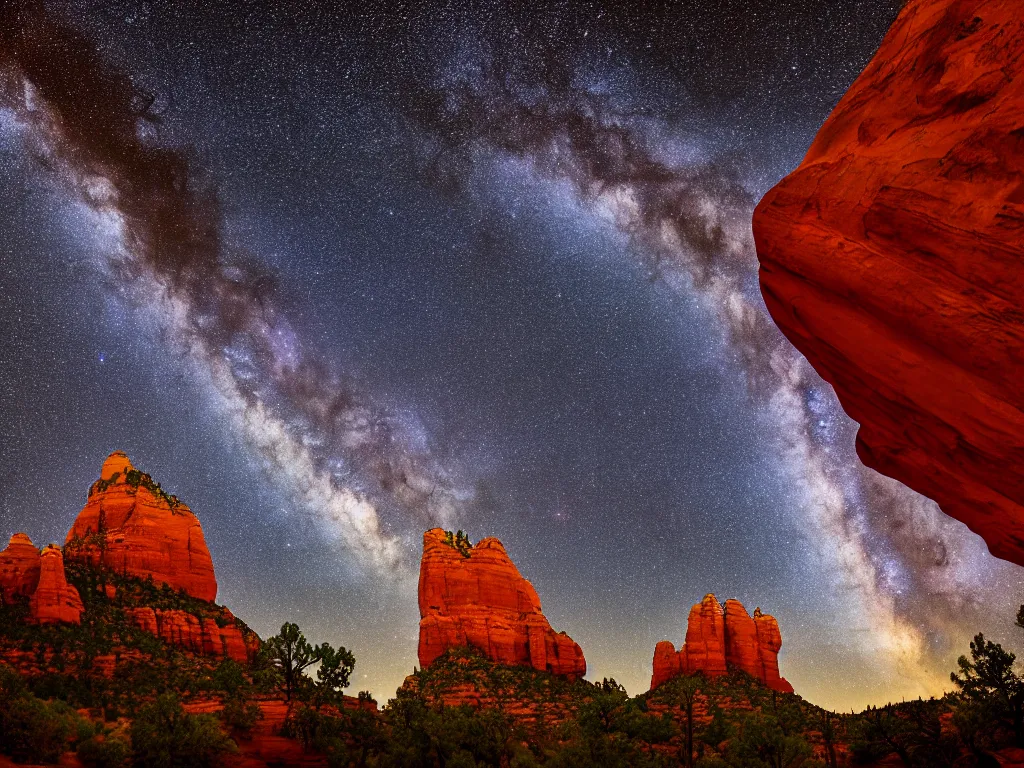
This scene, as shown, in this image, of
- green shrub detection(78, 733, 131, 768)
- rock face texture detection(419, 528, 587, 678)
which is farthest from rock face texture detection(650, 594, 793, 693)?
green shrub detection(78, 733, 131, 768)

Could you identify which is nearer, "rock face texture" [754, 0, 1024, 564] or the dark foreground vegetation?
"rock face texture" [754, 0, 1024, 564]

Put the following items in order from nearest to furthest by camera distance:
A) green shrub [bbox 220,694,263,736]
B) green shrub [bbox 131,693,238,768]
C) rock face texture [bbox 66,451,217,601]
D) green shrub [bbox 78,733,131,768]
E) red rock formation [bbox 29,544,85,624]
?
green shrub [bbox 78,733,131,768]
green shrub [bbox 131,693,238,768]
green shrub [bbox 220,694,263,736]
red rock formation [bbox 29,544,85,624]
rock face texture [bbox 66,451,217,601]

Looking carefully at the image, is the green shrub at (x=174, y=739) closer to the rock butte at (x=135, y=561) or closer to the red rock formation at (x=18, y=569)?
the rock butte at (x=135, y=561)

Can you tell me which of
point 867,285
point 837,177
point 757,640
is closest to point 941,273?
point 867,285

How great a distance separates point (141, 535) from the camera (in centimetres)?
8612

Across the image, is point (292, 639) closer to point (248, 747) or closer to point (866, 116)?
point (248, 747)

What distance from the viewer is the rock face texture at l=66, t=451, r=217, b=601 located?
277ft

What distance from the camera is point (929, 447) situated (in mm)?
13812

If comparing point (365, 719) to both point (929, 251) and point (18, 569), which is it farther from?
point (929, 251)

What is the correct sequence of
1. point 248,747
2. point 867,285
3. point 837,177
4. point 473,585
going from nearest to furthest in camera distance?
Answer: point 867,285
point 837,177
point 248,747
point 473,585

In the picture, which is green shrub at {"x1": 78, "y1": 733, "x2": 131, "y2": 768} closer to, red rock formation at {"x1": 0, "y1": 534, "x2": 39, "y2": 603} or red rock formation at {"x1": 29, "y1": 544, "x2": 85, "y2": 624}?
red rock formation at {"x1": 29, "y1": 544, "x2": 85, "y2": 624}

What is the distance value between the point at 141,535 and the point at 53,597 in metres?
19.6

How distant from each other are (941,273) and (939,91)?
10.0 feet

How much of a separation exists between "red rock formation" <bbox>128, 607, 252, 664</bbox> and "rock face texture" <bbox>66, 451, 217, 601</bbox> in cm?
960
